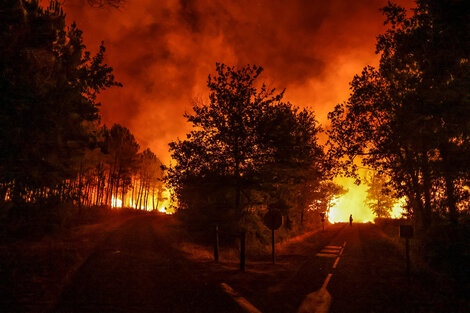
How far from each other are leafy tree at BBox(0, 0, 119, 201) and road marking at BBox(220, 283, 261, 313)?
715 cm

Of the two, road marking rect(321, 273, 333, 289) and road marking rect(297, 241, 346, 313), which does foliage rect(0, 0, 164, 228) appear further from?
road marking rect(321, 273, 333, 289)

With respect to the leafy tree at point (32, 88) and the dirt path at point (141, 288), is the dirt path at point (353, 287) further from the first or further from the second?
the leafy tree at point (32, 88)

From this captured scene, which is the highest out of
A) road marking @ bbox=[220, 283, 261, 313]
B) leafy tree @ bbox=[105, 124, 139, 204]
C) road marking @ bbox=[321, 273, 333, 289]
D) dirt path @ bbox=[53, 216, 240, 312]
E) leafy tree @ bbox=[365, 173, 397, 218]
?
leafy tree @ bbox=[105, 124, 139, 204]

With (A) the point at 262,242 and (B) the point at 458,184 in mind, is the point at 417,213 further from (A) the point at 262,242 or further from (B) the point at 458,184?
(A) the point at 262,242

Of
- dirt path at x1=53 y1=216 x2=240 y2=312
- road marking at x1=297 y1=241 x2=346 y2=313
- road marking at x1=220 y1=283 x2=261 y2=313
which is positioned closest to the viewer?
dirt path at x1=53 y1=216 x2=240 y2=312

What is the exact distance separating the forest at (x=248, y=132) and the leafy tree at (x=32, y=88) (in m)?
0.04

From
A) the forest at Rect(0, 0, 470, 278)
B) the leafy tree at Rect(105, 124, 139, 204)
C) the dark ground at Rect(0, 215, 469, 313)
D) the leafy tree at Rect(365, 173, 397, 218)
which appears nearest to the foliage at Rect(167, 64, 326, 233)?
the forest at Rect(0, 0, 470, 278)

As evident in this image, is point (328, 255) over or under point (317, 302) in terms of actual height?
under

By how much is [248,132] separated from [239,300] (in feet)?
27.4

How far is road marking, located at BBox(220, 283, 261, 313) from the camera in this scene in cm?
654

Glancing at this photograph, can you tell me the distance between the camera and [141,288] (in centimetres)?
757

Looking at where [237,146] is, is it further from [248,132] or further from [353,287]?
[353,287]

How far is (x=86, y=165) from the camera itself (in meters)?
Result: 31.0

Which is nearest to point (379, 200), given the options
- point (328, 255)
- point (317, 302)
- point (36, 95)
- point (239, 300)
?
point (328, 255)
